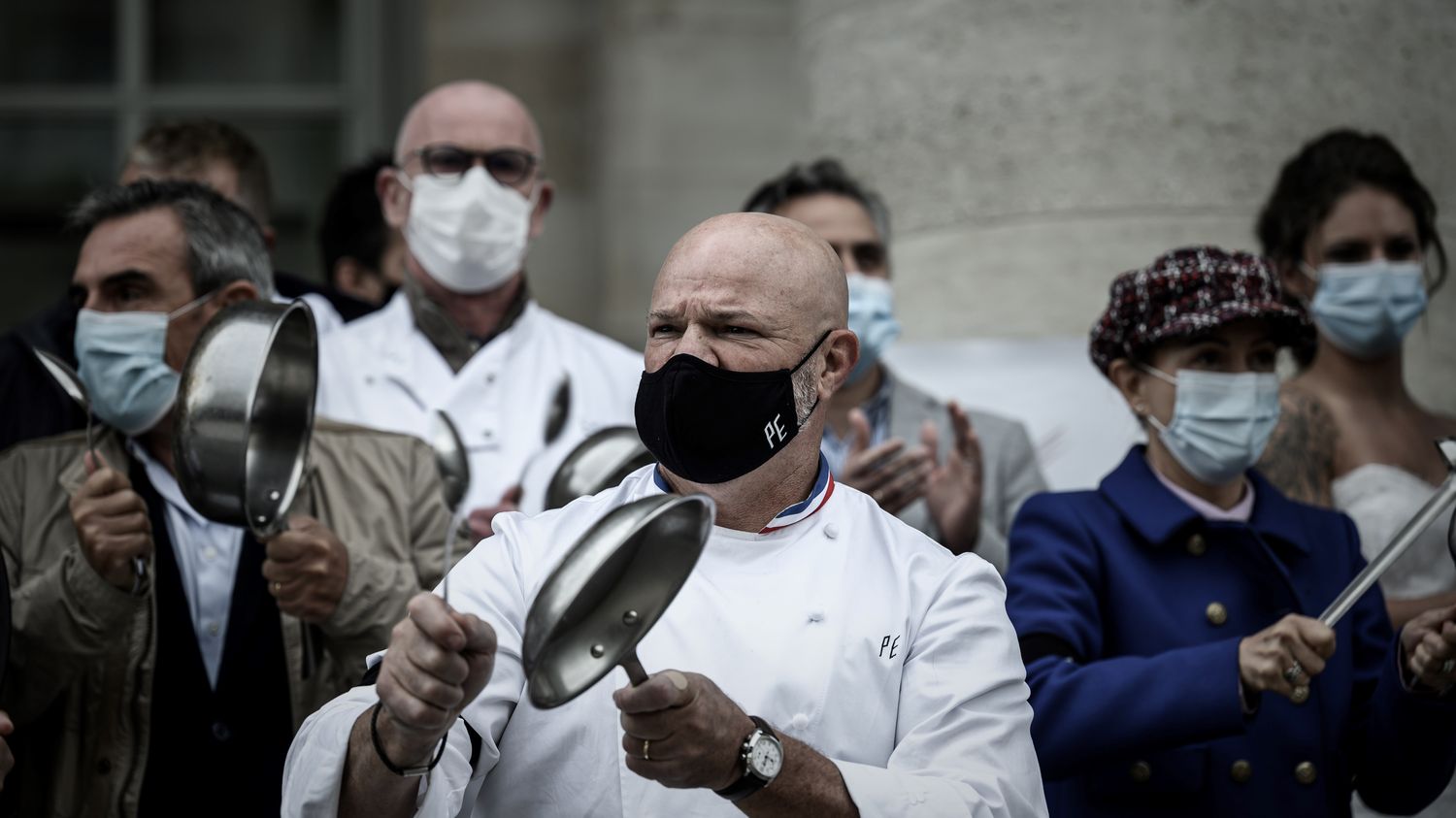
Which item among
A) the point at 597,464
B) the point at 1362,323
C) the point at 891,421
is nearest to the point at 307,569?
the point at 597,464

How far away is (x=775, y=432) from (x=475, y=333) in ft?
7.08

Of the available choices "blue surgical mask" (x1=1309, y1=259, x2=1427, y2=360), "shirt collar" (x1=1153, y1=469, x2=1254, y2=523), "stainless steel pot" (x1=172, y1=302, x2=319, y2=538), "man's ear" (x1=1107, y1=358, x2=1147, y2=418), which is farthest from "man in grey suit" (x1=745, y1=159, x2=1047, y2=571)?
"stainless steel pot" (x1=172, y1=302, x2=319, y2=538)

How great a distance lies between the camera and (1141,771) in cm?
333

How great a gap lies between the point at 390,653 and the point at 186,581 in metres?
1.60

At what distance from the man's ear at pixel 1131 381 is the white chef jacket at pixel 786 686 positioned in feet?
3.58

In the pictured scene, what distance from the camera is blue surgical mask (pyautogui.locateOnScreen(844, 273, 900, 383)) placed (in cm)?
450

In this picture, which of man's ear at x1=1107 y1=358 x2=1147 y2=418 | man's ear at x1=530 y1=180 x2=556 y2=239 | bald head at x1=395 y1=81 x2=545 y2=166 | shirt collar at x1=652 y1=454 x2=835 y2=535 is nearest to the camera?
shirt collar at x1=652 y1=454 x2=835 y2=535

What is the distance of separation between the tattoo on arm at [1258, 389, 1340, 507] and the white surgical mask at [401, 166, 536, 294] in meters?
2.07

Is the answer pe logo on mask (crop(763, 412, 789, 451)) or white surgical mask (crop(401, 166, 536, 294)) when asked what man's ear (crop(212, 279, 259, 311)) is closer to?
white surgical mask (crop(401, 166, 536, 294))

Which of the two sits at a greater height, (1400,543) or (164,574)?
(1400,543)

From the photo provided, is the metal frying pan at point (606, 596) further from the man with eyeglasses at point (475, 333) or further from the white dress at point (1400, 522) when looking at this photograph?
the white dress at point (1400, 522)

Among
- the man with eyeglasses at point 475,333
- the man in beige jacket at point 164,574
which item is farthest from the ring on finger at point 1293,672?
the man with eyeglasses at point 475,333

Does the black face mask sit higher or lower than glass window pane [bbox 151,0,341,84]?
lower

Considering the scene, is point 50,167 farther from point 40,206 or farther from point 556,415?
point 556,415
